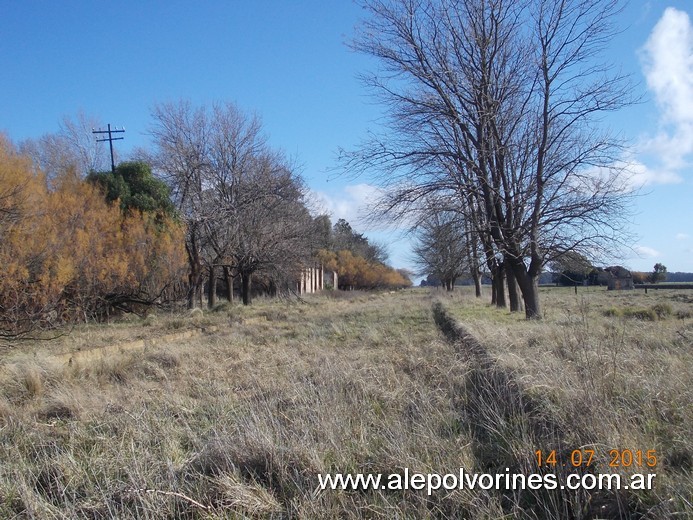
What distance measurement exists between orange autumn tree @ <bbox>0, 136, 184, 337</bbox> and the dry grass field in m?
6.88

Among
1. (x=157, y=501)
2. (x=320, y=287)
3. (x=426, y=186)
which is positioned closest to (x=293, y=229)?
(x=426, y=186)

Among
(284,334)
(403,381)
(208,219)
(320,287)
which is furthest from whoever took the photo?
(320,287)

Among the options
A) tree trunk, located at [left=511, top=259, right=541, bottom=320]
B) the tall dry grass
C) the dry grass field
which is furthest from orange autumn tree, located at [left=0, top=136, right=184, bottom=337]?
tree trunk, located at [left=511, top=259, right=541, bottom=320]

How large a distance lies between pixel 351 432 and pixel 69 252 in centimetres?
1464

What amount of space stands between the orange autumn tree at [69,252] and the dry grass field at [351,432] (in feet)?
22.6

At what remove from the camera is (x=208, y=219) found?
24.0m

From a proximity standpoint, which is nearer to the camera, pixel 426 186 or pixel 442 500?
pixel 442 500

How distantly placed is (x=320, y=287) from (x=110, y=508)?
52737 millimetres

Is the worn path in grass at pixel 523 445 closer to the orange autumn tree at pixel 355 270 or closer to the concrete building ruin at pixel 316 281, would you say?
the concrete building ruin at pixel 316 281

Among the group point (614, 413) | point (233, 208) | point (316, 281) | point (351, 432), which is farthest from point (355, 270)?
point (614, 413)

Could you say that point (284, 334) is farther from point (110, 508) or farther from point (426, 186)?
point (110, 508)

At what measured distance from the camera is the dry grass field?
11.5ft

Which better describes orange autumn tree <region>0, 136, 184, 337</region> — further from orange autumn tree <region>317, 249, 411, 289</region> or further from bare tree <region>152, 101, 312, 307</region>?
orange autumn tree <region>317, 249, 411, 289</region>

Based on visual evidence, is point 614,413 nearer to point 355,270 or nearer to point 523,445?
point 523,445
